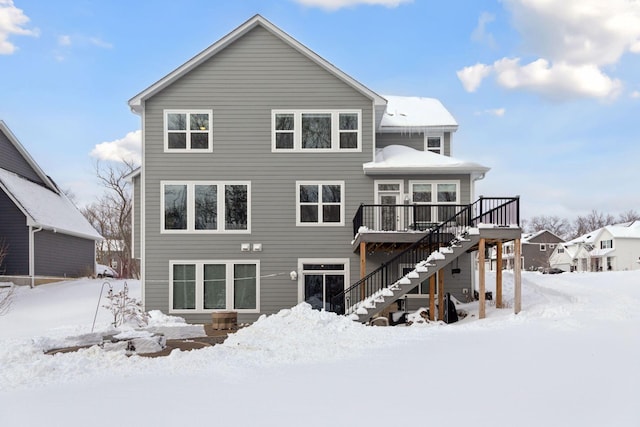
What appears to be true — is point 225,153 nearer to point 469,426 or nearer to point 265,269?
point 265,269

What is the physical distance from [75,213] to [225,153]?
15.0m

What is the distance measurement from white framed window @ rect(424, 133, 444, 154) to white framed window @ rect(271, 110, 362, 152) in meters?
3.11

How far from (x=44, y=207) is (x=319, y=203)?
14555mm

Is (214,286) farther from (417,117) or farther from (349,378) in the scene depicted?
(349,378)

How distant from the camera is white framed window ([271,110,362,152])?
18.2 meters

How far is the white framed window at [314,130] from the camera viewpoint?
18.2 m

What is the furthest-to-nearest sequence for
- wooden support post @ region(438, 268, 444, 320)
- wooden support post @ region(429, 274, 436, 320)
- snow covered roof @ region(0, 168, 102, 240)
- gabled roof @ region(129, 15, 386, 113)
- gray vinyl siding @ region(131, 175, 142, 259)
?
snow covered roof @ region(0, 168, 102, 240), gray vinyl siding @ region(131, 175, 142, 259), gabled roof @ region(129, 15, 386, 113), wooden support post @ region(438, 268, 444, 320), wooden support post @ region(429, 274, 436, 320)

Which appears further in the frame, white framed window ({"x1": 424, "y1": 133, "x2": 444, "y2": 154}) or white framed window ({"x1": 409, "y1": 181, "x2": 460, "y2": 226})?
white framed window ({"x1": 424, "y1": 133, "x2": 444, "y2": 154})

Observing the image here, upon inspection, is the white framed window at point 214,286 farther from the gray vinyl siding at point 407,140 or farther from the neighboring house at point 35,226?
the neighboring house at point 35,226

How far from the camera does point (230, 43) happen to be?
18156 millimetres

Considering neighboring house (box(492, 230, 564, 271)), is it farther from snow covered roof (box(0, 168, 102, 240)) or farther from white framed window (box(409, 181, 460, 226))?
white framed window (box(409, 181, 460, 226))

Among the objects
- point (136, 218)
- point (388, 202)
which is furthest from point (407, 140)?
point (136, 218)

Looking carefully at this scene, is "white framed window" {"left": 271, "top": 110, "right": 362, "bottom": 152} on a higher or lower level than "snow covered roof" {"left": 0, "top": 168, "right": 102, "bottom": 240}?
higher

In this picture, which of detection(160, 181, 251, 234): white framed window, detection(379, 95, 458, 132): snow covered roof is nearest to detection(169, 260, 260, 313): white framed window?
detection(160, 181, 251, 234): white framed window
